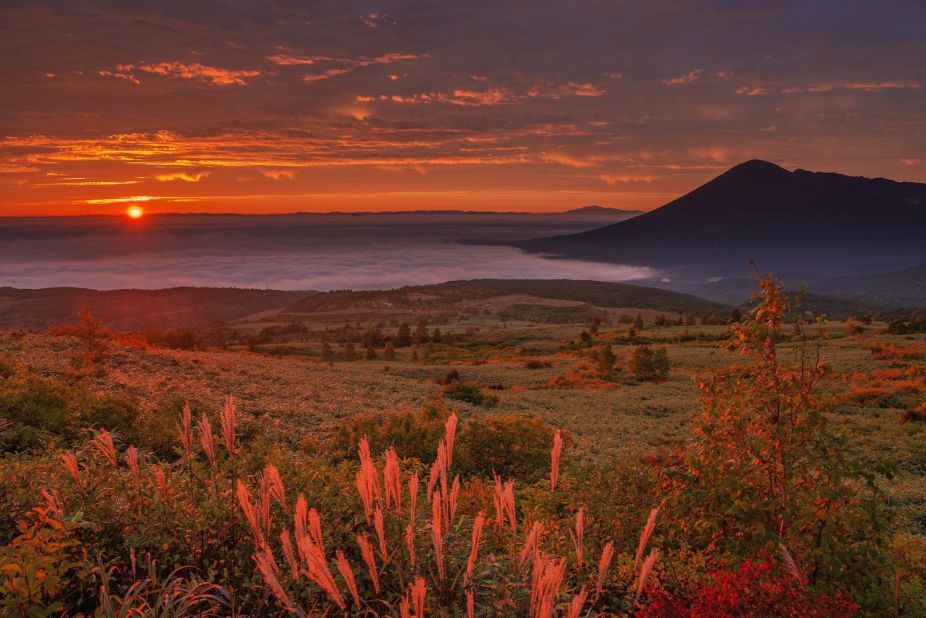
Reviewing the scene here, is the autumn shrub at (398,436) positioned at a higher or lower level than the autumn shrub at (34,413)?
lower

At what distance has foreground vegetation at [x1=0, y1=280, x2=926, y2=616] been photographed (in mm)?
4160

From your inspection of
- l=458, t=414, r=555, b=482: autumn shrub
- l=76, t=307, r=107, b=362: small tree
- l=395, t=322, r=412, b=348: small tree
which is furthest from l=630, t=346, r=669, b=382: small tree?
l=395, t=322, r=412, b=348: small tree

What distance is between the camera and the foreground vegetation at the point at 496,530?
4.16m

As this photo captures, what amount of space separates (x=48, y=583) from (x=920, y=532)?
17.8 m

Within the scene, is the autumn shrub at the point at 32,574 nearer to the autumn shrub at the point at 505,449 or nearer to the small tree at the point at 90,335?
the autumn shrub at the point at 505,449

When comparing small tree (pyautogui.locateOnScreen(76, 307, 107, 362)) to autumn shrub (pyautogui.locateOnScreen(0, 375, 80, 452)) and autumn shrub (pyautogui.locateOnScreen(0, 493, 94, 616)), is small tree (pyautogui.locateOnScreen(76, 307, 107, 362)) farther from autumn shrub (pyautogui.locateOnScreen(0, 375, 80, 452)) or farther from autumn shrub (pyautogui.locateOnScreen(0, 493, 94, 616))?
autumn shrub (pyautogui.locateOnScreen(0, 493, 94, 616))

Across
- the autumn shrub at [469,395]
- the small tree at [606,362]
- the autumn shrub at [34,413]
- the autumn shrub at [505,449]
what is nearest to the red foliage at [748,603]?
the autumn shrub at [505,449]

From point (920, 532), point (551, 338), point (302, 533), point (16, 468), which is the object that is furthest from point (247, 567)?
point (551, 338)

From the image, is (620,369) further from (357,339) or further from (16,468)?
(357,339)

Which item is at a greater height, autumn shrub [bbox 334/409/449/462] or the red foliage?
the red foliage

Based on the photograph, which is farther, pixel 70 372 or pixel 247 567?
pixel 70 372

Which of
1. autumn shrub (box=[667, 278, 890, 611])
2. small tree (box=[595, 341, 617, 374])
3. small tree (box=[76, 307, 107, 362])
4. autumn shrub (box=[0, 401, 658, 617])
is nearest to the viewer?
autumn shrub (box=[0, 401, 658, 617])

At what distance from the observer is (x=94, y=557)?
5.30 meters

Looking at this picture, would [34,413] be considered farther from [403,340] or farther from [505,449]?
[403,340]
